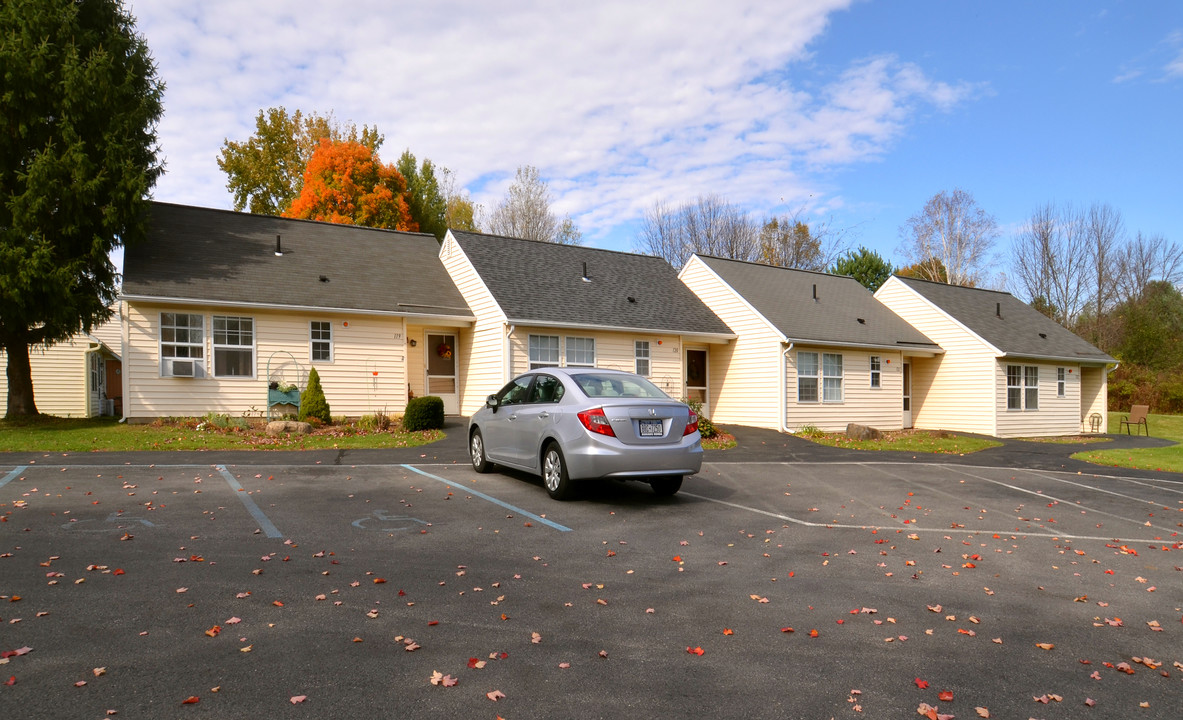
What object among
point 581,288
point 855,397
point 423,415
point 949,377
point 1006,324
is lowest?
point 423,415

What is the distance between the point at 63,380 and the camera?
26656 mm

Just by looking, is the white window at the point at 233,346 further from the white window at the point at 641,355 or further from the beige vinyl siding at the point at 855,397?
the beige vinyl siding at the point at 855,397

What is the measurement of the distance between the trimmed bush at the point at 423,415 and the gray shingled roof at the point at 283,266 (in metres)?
3.11

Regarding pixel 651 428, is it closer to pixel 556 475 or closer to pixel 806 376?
pixel 556 475

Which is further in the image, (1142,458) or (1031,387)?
(1031,387)

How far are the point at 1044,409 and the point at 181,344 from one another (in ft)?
89.0

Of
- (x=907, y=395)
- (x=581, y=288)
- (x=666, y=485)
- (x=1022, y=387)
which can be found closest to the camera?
(x=666, y=485)

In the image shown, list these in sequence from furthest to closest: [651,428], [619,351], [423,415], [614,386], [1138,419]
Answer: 1. [1138,419]
2. [619,351]
3. [423,415]
4. [614,386]
5. [651,428]

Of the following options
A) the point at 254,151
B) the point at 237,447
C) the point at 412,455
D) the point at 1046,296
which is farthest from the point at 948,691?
the point at 1046,296

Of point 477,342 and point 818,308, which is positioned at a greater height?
point 818,308

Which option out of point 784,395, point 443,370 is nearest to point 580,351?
point 443,370

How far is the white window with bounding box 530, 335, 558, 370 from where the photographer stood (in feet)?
63.2

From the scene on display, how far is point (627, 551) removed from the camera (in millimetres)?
6707

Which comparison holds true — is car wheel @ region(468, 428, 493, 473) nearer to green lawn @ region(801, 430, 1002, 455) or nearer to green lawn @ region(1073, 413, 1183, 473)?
green lawn @ region(801, 430, 1002, 455)
